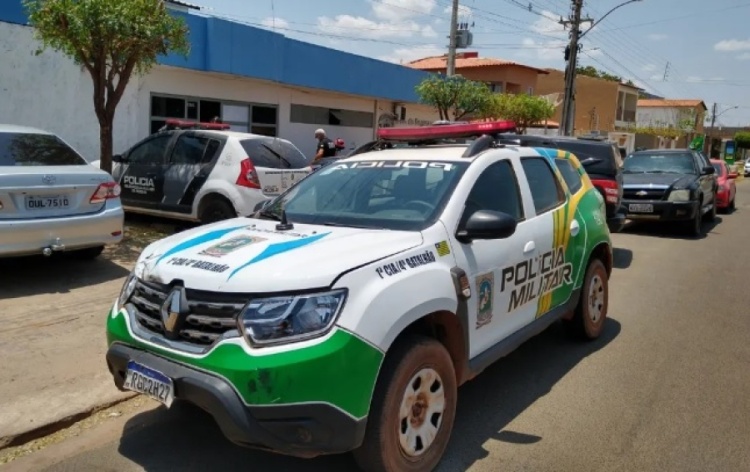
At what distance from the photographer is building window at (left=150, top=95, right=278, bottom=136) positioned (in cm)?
1499

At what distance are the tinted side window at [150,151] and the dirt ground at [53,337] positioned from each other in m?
1.98

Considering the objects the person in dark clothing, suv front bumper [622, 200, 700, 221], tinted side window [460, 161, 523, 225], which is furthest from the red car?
tinted side window [460, 161, 523, 225]

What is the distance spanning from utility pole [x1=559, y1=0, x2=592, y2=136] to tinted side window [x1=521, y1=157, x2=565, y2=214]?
19803 millimetres

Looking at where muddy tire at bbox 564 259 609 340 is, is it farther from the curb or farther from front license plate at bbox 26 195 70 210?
front license plate at bbox 26 195 70 210

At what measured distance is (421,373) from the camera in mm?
3127

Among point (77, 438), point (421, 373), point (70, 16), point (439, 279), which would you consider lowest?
point (77, 438)

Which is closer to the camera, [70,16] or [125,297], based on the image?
[125,297]

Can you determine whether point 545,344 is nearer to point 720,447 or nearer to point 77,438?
point 720,447

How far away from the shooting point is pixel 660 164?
46.1 feet

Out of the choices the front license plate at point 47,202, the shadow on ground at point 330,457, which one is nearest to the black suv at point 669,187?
the shadow on ground at point 330,457

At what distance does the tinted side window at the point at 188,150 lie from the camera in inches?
351

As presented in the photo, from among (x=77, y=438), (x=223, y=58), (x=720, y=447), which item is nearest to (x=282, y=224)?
(x=77, y=438)

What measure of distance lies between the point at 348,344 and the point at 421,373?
1.90 feet

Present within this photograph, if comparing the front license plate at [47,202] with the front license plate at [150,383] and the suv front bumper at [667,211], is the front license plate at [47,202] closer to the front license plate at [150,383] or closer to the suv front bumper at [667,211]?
the front license plate at [150,383]
